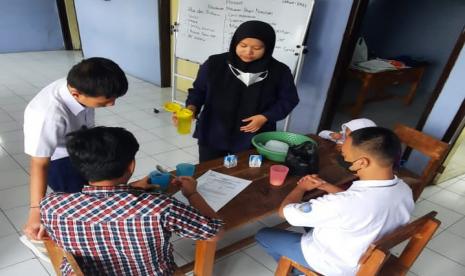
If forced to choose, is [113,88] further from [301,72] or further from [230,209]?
[301,72]

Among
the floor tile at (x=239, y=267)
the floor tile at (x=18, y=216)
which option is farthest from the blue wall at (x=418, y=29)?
the floor tile at (x=18, y=216)

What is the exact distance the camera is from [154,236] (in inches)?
36.7

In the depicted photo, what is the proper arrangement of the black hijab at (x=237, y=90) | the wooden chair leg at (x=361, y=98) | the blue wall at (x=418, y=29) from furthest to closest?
the blue wall at (x=418, y=29) < the wooden chair leg at (x=361, y=98) < the black hijab at (x=237, y=90)

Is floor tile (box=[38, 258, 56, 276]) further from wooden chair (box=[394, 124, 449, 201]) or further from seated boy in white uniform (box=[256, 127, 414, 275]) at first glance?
wooden chair (box=[394, 124, 449, 201])

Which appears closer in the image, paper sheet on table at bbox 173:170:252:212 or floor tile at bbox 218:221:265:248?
paper sheet on table at bbox 173:170:252:212

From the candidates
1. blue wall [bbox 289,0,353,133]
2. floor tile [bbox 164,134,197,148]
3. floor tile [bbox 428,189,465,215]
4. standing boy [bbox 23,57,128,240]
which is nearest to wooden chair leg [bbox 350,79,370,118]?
blue wall [bbox 289,0,353,133]

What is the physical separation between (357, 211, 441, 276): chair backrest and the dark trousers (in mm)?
1189

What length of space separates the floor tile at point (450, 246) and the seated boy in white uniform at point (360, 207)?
1302 mm

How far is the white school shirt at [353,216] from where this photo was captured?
42.6 inches

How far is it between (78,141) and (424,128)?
2754 millimetres

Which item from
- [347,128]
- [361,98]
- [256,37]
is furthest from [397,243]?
[361,98]

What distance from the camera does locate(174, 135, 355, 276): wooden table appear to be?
1.23 m

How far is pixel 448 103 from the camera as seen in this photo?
2516 mm

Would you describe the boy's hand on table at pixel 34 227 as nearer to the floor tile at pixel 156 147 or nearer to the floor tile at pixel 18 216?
the floor tile at pixel 18 216
